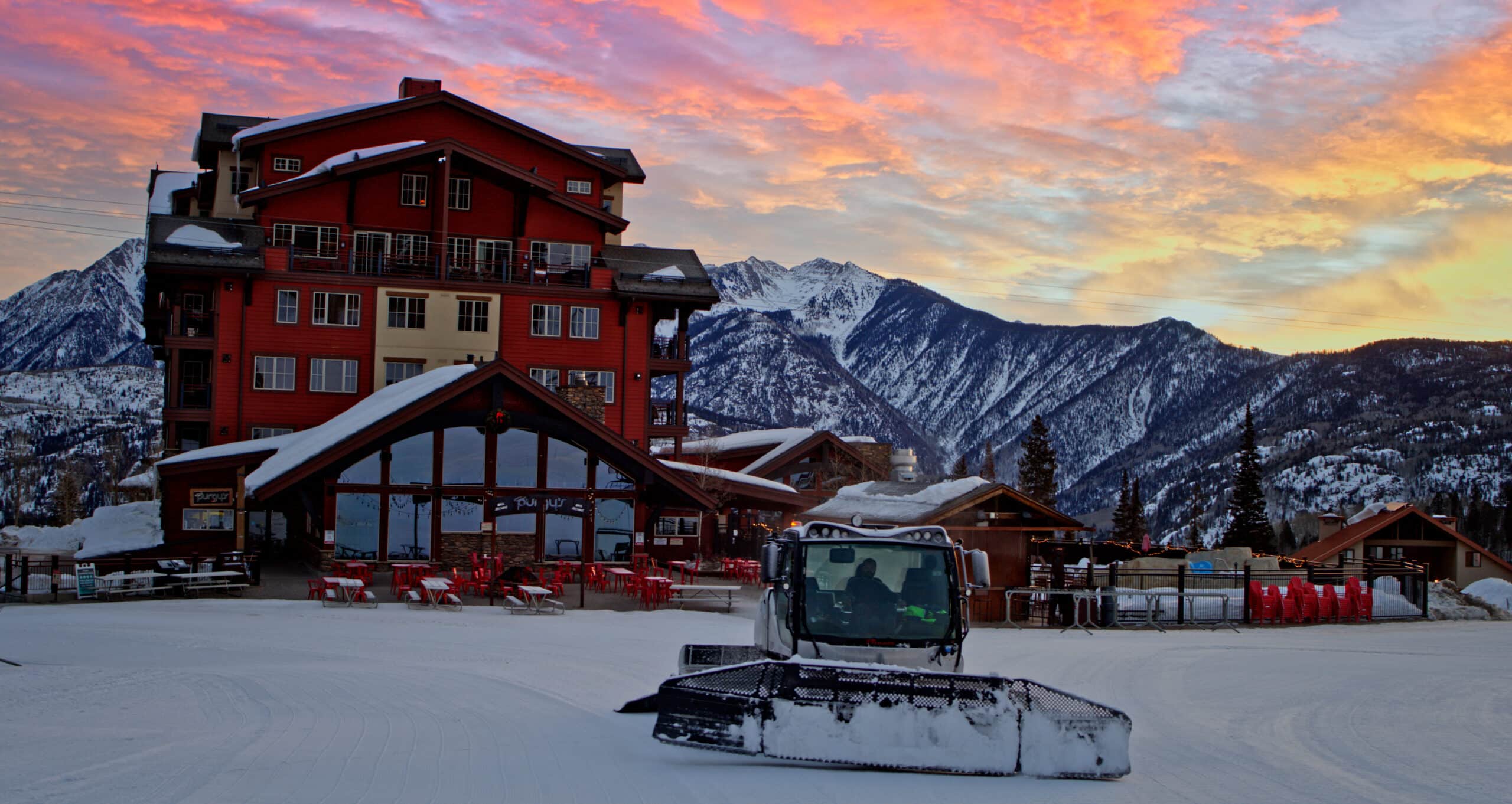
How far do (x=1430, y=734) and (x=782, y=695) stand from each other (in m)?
8.59

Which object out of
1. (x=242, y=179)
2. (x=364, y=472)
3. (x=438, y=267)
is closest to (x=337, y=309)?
(x=438, y=267)

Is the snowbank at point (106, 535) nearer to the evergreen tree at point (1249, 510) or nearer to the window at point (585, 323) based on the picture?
the window at point (585, 323)

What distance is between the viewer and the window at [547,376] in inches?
1881

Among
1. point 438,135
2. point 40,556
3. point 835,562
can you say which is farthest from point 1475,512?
point 835,562

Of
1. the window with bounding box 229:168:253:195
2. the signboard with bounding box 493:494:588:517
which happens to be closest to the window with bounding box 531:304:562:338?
the window with bounding box 229:168:253:195

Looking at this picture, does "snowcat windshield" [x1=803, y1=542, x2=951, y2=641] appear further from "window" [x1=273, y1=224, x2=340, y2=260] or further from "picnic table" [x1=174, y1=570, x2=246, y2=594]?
"window" [x1=273, y1=224, x2=340, y2=260]

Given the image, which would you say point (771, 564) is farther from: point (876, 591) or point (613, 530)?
point (613, 530)

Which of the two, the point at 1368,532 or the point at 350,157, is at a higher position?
the point at 350,157

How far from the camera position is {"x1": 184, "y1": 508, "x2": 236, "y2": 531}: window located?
40.9 metres

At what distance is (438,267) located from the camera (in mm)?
47594

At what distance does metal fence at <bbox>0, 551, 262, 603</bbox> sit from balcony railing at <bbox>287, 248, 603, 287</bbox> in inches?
647

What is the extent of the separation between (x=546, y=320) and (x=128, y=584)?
21300 mm

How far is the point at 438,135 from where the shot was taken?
50.1m

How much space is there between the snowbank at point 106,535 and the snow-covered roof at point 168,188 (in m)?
14.6
